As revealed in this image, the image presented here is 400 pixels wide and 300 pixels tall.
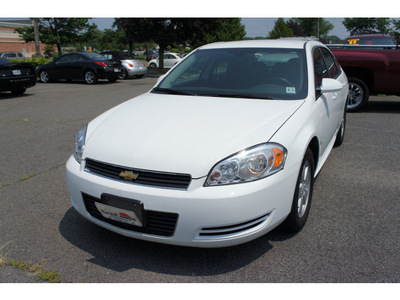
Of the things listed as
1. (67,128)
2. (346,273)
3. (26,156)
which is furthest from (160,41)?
(346,273)

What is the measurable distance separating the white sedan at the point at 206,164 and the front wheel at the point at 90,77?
44.0 feet

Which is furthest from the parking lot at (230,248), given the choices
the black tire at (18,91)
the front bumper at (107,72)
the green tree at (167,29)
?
the green tree at (167,29)

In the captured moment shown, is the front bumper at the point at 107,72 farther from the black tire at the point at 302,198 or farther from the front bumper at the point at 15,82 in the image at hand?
the black tire at the point at 302,198

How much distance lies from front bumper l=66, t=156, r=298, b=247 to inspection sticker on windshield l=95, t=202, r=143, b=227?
0.07 m

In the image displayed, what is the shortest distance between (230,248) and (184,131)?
0.99 meters

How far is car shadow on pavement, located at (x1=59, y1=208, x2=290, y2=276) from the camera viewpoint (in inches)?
104

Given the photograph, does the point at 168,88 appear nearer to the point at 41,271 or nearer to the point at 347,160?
the point at 41,271

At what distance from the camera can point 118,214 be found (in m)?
2.59

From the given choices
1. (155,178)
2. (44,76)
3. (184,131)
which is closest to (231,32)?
(44,76)

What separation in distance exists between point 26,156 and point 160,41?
63.1ft

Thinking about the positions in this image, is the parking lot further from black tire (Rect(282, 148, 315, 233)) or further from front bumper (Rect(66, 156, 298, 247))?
front bumper (Rect(66, 156, 298, 247))

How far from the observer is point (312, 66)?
3678 mm

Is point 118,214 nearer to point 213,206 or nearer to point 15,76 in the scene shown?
point 213,206

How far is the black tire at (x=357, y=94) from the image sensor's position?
26.5ft
